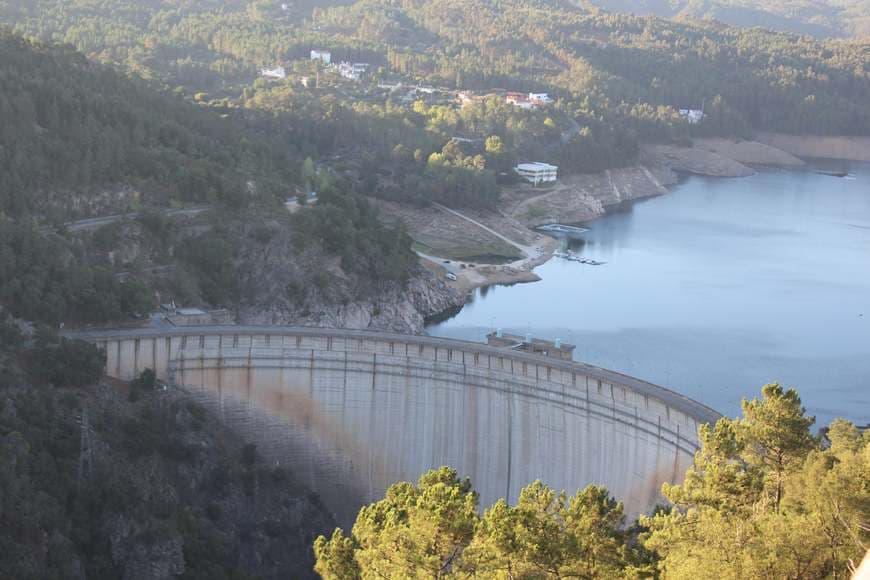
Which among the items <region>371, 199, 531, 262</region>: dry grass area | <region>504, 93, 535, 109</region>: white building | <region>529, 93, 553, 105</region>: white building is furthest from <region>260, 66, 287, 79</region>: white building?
<region>371, 199, 531, 262</region>: dry grass area

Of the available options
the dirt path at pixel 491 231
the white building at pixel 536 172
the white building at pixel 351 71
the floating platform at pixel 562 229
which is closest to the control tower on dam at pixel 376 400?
the dirt path at pixel 491 231

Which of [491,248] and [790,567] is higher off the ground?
[790,567]

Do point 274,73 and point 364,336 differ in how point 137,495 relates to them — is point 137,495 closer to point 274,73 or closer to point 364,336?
point 364,336

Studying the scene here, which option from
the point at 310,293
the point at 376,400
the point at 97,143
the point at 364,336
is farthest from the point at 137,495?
the point at 97,143

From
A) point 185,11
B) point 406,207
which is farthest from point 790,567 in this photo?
point 185,11

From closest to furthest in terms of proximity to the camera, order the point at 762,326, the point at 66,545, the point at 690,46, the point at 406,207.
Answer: the point at 66,545, the point at 762,326, the point at 406,207, the point at 690,46

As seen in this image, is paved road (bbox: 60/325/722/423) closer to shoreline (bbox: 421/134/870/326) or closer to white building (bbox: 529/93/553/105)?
shoreline (bbox: 421/134/870/326)

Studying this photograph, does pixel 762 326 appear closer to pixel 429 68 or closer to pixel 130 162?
pixel 130 162

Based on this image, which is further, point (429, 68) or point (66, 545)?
point (429, 68)
